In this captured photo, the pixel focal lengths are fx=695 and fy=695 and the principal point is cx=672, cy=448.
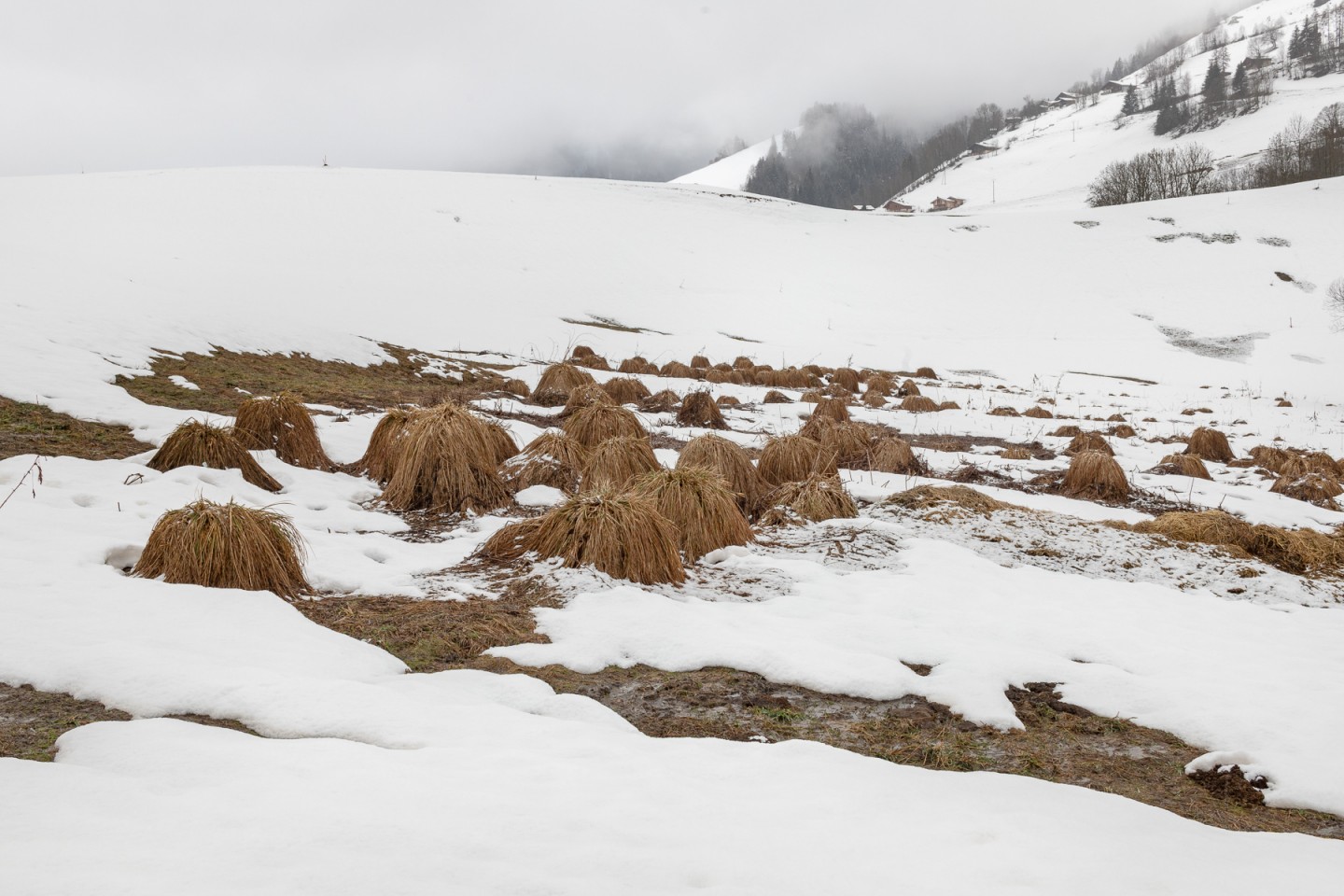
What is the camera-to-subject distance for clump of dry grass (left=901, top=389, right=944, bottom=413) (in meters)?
14.2

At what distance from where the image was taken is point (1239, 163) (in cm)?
6488

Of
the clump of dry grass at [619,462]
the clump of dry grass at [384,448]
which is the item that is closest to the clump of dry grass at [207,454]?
the clump of dry grass at [384,448]

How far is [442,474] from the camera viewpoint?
568 centimetres

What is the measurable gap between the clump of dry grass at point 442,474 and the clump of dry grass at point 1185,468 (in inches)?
349

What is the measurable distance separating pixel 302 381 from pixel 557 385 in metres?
3.74

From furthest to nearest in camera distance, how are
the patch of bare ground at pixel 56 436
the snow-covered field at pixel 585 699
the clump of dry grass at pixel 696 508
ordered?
the patch of bare ground at pixel 56 436 → the clump of dry grass at pixel 696 508 → the snow-covered field at pixel 585 699

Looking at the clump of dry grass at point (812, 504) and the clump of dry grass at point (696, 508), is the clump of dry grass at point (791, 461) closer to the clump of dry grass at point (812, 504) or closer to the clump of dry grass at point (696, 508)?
the clump of dry grass at point (812, 504)

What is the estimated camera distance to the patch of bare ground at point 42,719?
2092mm

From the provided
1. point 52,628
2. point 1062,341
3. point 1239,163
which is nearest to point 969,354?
point 1062,341

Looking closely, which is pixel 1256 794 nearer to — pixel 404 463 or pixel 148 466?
pixel 404 463

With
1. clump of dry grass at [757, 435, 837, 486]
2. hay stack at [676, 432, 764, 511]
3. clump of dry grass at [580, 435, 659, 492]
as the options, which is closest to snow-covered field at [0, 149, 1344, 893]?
clump of dry grass at [757, 435, 837, 486]

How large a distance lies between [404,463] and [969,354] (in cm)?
2498

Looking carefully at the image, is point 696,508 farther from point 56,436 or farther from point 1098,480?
point 1098,480

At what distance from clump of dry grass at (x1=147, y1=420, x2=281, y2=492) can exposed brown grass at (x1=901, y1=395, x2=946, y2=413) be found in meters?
11.8
